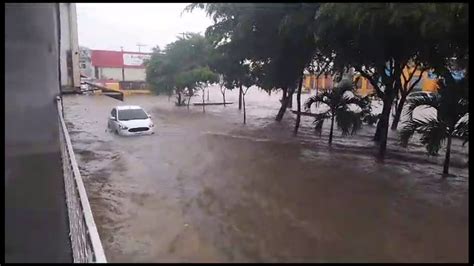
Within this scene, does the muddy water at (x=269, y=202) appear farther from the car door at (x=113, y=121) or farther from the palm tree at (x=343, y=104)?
the car door at (x=113, y=121)

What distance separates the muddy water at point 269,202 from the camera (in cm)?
385

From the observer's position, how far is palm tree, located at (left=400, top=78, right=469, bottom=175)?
17.9 feet

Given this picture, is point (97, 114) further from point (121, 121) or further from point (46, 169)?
point (46, 169)

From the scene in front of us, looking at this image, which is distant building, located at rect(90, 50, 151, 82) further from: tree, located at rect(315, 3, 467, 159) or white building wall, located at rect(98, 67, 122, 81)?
tree, located at rect(315, 3, 467, 159)

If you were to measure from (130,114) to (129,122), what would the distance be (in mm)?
547

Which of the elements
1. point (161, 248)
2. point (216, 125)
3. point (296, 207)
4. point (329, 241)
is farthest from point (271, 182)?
point (216, 125)

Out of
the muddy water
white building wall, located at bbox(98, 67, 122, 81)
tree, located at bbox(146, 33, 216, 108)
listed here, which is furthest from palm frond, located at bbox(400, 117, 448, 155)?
white building wall, located at bbox(98, 67, 122, 81)

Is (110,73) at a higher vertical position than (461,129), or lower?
higher

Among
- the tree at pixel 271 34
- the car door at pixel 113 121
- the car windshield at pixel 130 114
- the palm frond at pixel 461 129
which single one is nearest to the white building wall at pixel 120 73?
the car door at pixel 113 121

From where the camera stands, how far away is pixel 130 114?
1117cm

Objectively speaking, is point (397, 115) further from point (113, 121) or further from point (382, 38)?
point (113, 121)

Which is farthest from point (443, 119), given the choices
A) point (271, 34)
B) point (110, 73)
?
point (110, 73)

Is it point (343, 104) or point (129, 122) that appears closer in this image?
point (343, 104)

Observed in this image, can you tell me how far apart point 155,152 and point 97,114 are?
503 centimetres
